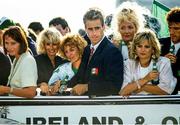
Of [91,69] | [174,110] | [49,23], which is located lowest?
[174,110]

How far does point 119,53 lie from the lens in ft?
17.0

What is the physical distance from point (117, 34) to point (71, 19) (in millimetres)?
431

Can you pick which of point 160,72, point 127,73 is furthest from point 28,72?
point 160,72

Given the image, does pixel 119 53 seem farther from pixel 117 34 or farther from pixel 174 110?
pixel 174 110

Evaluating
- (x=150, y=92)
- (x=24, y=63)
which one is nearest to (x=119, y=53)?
(x=150, y=92)

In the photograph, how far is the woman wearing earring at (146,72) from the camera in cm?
516

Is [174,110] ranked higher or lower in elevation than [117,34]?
lower

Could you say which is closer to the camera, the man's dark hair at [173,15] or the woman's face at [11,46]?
the man's dark hair at [173,15]

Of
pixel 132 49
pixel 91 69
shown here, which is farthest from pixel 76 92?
pixel 132 49

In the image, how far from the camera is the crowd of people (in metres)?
5.15

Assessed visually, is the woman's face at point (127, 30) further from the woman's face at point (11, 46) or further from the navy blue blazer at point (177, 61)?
the woman's face at point (11, 46)

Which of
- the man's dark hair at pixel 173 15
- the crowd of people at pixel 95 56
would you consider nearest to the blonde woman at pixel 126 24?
the crowd of people at pixel 95 56

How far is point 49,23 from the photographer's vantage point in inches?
203

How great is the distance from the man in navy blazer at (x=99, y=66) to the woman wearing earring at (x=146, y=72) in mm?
88
